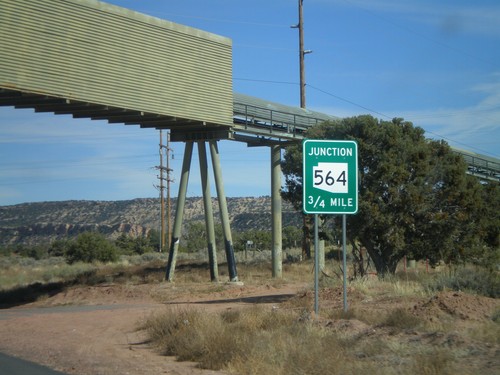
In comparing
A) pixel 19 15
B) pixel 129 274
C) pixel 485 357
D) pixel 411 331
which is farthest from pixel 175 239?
pixel 485 357

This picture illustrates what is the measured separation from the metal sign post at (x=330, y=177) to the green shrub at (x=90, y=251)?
4637 centimetres

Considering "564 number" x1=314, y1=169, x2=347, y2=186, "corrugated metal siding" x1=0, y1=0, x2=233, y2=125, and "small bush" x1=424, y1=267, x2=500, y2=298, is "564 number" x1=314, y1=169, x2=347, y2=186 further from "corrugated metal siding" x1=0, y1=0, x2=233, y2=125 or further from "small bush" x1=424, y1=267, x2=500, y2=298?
"corrugated metal siding" x1=0, y1=0, x2=233, y2=125

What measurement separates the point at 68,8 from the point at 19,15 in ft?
6.83

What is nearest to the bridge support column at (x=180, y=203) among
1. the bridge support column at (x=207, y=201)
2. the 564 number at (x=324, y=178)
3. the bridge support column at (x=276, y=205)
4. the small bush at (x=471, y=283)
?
the bridge support column at (x=207, y=201)

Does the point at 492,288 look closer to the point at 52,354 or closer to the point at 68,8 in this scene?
the point at 52,354

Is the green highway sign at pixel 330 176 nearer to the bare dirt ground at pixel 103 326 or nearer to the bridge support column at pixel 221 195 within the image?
the bare dirt ground at pixel 103 326

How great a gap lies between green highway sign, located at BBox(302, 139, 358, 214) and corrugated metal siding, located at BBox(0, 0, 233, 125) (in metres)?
13.5

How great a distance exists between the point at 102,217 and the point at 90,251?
70178 mm

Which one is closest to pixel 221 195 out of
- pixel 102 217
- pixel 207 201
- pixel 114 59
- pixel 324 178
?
pixel 207 201

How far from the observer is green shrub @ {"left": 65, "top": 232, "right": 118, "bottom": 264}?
2323 inches

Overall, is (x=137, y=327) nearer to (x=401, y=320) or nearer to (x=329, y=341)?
(x=401, y=320)

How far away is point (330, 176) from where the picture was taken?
14.8 meters

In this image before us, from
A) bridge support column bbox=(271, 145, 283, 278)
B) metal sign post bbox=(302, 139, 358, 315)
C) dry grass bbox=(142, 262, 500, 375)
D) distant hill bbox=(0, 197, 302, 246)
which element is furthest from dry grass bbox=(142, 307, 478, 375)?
distant hill bbox=(0, 197, 302, 246)

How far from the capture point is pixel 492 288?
18.1 meters
